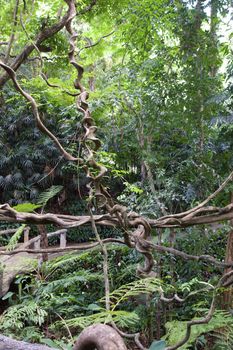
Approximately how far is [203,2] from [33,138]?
265 inches

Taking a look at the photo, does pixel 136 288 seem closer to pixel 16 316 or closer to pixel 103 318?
pixel 103 318

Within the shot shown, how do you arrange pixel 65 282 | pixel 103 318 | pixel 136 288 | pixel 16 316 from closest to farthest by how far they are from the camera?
pixel 103 318 → pixel 136 288 → pixel 16 316 → pixel 65 282

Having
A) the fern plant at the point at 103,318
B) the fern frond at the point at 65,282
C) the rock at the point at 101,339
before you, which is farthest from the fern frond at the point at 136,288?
the fern frond at the point at 65,282

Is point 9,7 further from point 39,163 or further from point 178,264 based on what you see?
point 39,163

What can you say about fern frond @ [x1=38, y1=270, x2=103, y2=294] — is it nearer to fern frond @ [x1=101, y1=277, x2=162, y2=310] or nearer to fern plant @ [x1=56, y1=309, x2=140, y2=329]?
fern frond @ [x1=101, y1=277, x2=162, y2=310]

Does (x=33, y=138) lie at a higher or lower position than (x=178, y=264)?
higher

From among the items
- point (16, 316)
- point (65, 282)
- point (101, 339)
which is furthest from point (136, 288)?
point (65, 282)

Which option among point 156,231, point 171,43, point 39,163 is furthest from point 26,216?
point 39,163

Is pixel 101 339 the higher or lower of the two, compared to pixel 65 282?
higher

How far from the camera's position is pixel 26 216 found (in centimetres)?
128

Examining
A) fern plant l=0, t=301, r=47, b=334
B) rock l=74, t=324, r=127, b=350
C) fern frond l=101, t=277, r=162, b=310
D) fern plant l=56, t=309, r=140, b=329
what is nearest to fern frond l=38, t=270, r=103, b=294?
fern plant l=0, t=301, r=47, b=334

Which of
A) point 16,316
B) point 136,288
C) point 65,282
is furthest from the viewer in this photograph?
point 65,282

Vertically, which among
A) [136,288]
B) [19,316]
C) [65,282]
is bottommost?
[19,316]

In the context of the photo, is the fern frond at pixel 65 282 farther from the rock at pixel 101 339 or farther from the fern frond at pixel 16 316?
the rock at pixel 101 339
